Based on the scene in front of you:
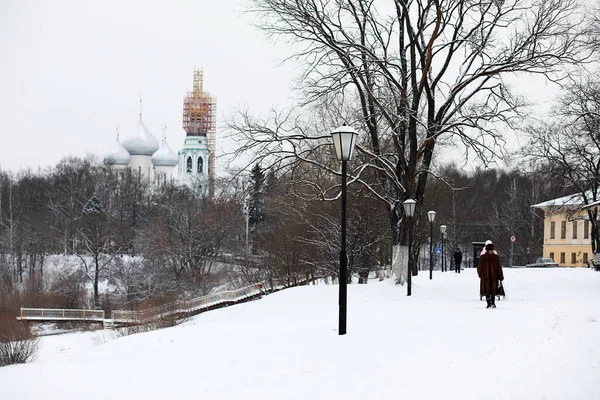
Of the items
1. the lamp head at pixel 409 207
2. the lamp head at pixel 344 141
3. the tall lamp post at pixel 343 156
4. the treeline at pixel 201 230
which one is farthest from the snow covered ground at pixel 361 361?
the treeline at pixel 201 230

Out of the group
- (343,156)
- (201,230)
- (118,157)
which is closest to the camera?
(343,156)

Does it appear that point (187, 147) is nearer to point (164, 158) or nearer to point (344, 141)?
point (164, 158)

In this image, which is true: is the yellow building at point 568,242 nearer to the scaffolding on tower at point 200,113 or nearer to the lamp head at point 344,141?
the lamp head at point 344,141

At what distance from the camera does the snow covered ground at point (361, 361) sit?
28.9 feet

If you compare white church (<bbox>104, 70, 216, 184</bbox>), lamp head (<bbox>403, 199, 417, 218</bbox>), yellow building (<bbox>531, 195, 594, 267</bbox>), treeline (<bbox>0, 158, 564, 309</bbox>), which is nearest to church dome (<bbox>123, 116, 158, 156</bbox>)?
white church (<bbox>104, 70, 216, 184</bbox>)

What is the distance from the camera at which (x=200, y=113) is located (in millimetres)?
127562

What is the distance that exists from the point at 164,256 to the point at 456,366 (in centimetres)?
4672

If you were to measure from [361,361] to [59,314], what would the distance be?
125ft

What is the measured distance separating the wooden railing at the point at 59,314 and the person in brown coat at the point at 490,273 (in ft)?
104

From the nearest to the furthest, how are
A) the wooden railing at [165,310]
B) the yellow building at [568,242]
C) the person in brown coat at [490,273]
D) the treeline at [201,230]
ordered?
the person in brown coat at [490,273] < the treeline at [201,230] < the wooden railing at [165,310] < the yellow building at [568,242]

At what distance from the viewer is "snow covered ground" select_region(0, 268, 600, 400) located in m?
8.80

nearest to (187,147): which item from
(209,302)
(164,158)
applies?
(164,158)

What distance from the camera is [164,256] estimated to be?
54.8 meters

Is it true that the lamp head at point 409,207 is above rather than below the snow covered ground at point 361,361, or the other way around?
above
